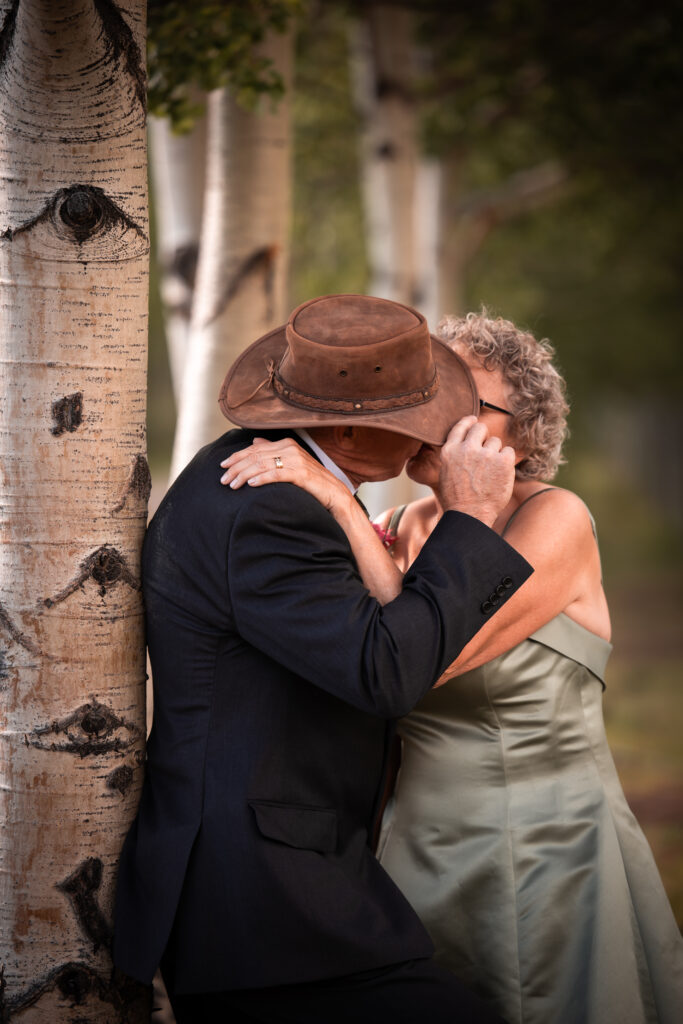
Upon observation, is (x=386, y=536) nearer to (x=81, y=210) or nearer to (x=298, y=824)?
(x=298, y=824)

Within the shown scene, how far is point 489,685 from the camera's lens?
108 inches

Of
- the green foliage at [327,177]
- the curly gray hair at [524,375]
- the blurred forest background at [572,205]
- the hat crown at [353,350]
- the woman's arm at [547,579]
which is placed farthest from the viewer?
the green foliage at [327,177]

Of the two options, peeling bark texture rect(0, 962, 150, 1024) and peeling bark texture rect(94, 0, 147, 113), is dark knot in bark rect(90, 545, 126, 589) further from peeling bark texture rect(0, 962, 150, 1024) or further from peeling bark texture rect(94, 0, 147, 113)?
peeling bark texture rect(94, 0, 147, 113)

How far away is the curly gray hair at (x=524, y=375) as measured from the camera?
2.89m

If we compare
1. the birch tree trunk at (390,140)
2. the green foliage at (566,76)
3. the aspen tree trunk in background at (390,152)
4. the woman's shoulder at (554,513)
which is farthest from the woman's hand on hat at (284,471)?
the birch tree trunk at (390,140)

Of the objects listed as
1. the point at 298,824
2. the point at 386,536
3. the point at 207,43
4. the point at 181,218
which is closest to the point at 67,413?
the point at 298,824

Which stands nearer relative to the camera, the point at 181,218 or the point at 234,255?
the point at 234,255

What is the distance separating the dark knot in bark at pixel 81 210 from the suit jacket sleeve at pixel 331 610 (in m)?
0.71

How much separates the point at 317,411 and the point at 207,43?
167cm

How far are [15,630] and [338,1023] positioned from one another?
3.73ft

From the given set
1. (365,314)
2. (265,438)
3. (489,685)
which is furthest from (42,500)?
(489,685)

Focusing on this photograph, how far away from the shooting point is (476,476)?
2334 millimetres

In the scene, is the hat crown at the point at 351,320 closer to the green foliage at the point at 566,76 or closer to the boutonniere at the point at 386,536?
the boutonniere at the point at 386,536

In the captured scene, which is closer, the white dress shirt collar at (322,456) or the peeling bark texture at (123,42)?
the peeling bark texture at (123,42)
